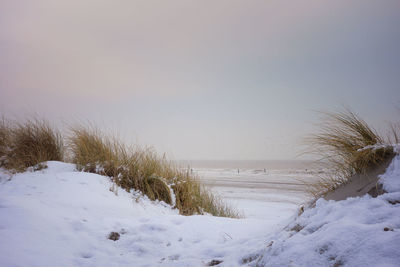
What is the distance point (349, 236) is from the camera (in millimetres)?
1260

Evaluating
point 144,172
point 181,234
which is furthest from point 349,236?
point 144,172

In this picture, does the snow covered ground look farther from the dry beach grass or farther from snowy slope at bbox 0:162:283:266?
the dry beach grass

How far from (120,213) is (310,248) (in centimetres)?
238

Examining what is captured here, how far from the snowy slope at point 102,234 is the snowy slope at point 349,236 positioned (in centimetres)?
39

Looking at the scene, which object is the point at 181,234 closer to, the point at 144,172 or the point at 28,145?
the point at 144,172

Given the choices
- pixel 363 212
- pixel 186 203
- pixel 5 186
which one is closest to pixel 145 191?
pixel 186 203

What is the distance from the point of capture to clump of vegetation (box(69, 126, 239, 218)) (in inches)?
176

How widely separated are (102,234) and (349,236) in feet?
6.85

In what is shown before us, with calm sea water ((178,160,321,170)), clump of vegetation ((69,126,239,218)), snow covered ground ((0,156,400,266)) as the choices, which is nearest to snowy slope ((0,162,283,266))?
snow covered ground ((0,156,400,266))

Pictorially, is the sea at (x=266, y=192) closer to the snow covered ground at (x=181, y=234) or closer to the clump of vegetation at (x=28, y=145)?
the snow covered ground at (x=181, y=234)

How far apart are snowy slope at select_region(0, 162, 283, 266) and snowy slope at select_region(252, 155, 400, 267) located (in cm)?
39

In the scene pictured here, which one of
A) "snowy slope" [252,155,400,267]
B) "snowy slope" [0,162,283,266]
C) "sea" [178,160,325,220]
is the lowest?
"sea" [178,160,325,220]

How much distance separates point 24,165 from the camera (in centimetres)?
476

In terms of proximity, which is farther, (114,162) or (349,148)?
(114,162)
